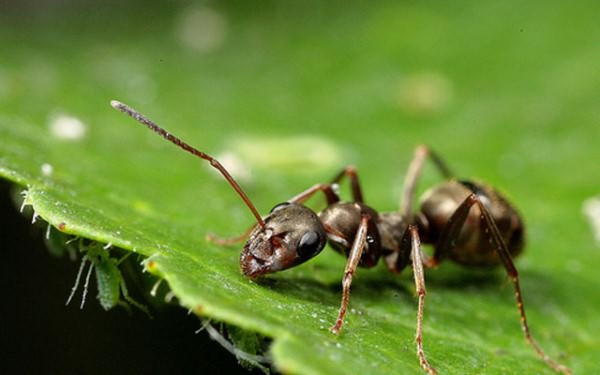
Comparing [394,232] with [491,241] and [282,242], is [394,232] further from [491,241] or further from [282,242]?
[282,242]

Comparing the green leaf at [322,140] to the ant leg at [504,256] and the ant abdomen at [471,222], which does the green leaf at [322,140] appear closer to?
the ant leg at [504,256]

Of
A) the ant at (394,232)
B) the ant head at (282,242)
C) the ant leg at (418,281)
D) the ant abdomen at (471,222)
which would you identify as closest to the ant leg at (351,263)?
the ant at (394,232)

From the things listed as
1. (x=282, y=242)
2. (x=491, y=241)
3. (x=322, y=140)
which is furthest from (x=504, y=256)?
(x=322, y=140)

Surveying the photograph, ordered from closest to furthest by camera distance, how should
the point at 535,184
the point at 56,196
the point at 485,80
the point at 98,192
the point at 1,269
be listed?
the point at 56,196 → the point at 98,192 → the point at 1,269 → the point at 535,184 → the point at 485,80

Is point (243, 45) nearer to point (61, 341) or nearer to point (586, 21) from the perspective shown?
point (586, 21)

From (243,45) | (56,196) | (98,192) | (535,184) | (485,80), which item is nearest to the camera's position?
(56,196)

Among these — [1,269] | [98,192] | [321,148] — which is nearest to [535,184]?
[321,148]

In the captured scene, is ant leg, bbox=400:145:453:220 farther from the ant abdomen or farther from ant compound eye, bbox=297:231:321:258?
ant compound eye, bbox=297:231:321:258
